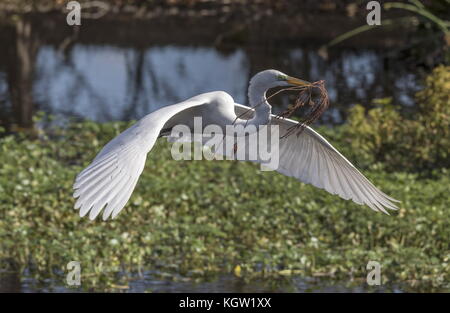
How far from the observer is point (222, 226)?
7020 mm

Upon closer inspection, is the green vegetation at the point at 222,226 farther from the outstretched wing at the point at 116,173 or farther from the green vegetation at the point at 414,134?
the outstretched wing at the point at 116,173

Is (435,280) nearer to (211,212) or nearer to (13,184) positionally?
(211,212)

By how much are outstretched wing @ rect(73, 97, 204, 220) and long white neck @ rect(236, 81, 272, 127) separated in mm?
482

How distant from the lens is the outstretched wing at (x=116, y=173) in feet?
11.7

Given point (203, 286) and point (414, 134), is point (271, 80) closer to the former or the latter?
point (203, 286)

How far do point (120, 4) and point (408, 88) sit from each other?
7.65m

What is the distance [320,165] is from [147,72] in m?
8.57

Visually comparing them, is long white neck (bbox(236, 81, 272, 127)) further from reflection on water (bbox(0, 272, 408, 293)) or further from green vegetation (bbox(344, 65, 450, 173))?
green vegetation (bbox(344, 65, 450, 173))

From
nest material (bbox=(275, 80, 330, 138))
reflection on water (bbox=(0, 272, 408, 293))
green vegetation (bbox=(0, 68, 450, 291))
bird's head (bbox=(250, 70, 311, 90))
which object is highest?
bird's head (bbox=(250, 70, 311, 90))

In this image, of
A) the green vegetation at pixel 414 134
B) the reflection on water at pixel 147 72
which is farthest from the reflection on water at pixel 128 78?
the green vegetation at pixel 414 134

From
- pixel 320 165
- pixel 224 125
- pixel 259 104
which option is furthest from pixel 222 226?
pixel 259 104

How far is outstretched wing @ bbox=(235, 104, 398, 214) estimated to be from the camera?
481 centimetres

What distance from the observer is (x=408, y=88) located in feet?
39.1

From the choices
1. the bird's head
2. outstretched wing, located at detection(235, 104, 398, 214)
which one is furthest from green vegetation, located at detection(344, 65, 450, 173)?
the bird's head
